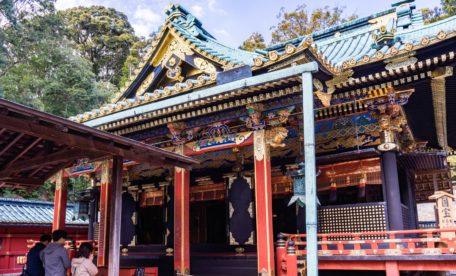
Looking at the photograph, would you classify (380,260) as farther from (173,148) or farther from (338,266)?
(173,148)

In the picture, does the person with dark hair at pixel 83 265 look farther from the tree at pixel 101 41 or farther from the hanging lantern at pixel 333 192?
the tree at pixel 101 41

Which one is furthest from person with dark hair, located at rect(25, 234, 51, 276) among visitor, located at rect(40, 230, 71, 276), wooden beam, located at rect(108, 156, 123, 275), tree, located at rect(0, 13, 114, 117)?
tree, located at rect(0, 13, 114, 117)

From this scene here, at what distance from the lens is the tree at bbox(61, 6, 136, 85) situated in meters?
42.4

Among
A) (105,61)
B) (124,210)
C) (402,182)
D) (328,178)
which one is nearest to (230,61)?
(328,178)

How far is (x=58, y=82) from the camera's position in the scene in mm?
26938

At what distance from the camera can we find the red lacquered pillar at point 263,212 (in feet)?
29.1

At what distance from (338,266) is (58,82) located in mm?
23449

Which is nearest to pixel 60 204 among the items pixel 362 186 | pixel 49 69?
pixel 362 186

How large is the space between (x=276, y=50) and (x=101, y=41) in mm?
34062

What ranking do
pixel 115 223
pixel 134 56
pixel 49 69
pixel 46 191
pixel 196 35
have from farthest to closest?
pixel 134 56 < pixel 46 191 < pixel 49 69 < pixel 196 35 < pixel 115 223

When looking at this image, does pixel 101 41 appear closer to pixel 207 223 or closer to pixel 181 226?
pixel 207 223

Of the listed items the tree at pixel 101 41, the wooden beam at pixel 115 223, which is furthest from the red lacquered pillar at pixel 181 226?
the tree at pixel 101 41

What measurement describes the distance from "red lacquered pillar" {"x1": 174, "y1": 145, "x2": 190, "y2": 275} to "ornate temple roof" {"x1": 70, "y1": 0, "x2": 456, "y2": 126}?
2252 mm

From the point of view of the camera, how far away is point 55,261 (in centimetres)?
645
